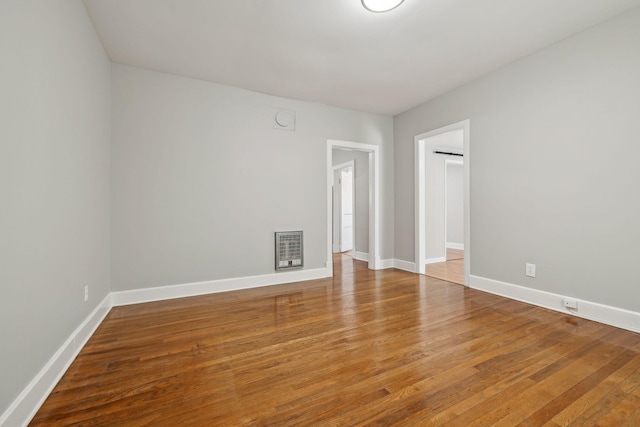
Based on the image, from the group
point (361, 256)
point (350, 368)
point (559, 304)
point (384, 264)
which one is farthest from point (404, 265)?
point (350, 368)

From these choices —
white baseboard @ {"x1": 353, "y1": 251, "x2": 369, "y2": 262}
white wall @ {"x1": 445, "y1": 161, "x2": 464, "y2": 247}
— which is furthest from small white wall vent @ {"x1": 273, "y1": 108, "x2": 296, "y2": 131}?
white wall @ {"x1": 445, "y1": 161, "x2": 464, "y2": 247}

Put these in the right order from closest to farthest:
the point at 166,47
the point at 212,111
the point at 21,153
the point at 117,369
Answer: the point at 21,153 < the point at 117,369 < the point at 166,47 < the point at 212,111

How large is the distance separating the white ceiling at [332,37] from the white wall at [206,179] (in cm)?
36

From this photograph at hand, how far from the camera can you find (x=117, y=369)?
5.70ft

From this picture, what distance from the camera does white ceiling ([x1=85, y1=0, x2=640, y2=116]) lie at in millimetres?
2193

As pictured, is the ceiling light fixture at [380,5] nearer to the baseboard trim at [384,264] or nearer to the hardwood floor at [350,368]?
the hardwood floor at [350,368]

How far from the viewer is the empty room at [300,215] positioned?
140 centimetres

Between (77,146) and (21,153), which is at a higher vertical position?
(77,146)

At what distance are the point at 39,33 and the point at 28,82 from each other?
0.34m

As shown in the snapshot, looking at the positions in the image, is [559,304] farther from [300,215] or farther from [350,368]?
[300,215]

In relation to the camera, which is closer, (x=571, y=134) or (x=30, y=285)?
(x=30, y=285)

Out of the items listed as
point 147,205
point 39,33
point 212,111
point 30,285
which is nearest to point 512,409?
point 30,285

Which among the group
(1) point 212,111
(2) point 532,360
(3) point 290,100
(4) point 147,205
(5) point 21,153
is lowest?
(2) point 532,360

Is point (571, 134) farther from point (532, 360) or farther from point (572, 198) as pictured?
point (532, 360)
